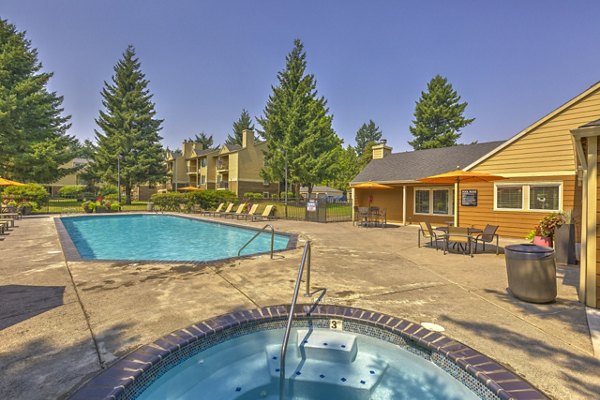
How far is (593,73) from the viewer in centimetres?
1822

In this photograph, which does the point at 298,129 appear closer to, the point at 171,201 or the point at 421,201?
the point at 171,201

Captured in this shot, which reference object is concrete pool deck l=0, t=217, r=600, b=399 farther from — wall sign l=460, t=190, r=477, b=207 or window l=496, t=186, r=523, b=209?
wall sign l=460, t=190, r=477, b=207

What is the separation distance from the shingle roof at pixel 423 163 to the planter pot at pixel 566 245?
856 cm

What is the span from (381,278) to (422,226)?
13.7 feet

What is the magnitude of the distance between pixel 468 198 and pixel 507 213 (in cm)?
167

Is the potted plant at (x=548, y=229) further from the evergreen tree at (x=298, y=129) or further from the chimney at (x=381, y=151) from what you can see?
the evergreen tree at (x=298, y=129)

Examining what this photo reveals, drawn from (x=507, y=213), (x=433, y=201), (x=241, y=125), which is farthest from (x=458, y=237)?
(x=241, y=125)

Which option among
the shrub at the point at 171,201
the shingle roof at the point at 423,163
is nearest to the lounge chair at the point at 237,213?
the shrub at the point at 171,201

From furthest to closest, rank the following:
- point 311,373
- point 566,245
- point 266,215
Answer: point 266,215, point 566,245, point 311,373

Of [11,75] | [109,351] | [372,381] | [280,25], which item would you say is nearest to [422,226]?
[372,381]

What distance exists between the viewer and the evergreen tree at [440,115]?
43.3 metres

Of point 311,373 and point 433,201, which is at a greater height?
point 433,201

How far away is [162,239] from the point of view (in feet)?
46.3

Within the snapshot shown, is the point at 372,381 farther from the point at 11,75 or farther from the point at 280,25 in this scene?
the point at 11,75
